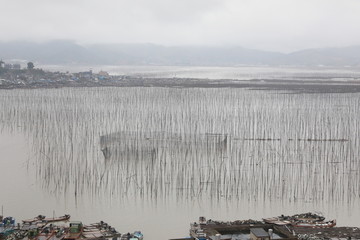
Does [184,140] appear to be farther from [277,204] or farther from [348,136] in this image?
[348,136]

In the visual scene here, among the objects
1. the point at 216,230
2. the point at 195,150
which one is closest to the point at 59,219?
the point at 216,230

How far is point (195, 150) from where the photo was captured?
51.6ft

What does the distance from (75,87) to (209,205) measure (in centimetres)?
3141

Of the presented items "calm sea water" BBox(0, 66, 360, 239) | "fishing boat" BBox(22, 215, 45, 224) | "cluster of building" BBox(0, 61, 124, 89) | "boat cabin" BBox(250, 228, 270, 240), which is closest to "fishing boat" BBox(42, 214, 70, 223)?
"fishing boat" BBox(22, 215, 45, 224)

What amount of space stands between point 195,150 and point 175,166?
1738mm

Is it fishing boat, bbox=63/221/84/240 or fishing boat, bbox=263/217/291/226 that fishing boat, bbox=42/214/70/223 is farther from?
fishing boat, bbox=263/217/291/226

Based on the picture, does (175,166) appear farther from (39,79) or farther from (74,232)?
(39,79)

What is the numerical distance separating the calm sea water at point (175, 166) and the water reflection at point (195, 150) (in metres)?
0.05

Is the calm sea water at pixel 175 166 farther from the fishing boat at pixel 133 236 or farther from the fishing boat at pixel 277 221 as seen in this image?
the fishing boat at pixel 277 221

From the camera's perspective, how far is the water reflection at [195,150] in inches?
503

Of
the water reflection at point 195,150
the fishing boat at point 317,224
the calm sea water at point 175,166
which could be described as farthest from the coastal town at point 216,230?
the water reflection at point 195,150

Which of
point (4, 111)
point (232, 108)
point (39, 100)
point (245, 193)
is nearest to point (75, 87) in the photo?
point (39, 100)

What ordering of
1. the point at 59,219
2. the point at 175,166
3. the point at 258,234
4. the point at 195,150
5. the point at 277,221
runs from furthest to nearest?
the point at 195,150 < the point at 175,166 < the point at 59,219 < the point at 277,221 < the point at 258,234

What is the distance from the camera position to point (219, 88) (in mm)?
38062
